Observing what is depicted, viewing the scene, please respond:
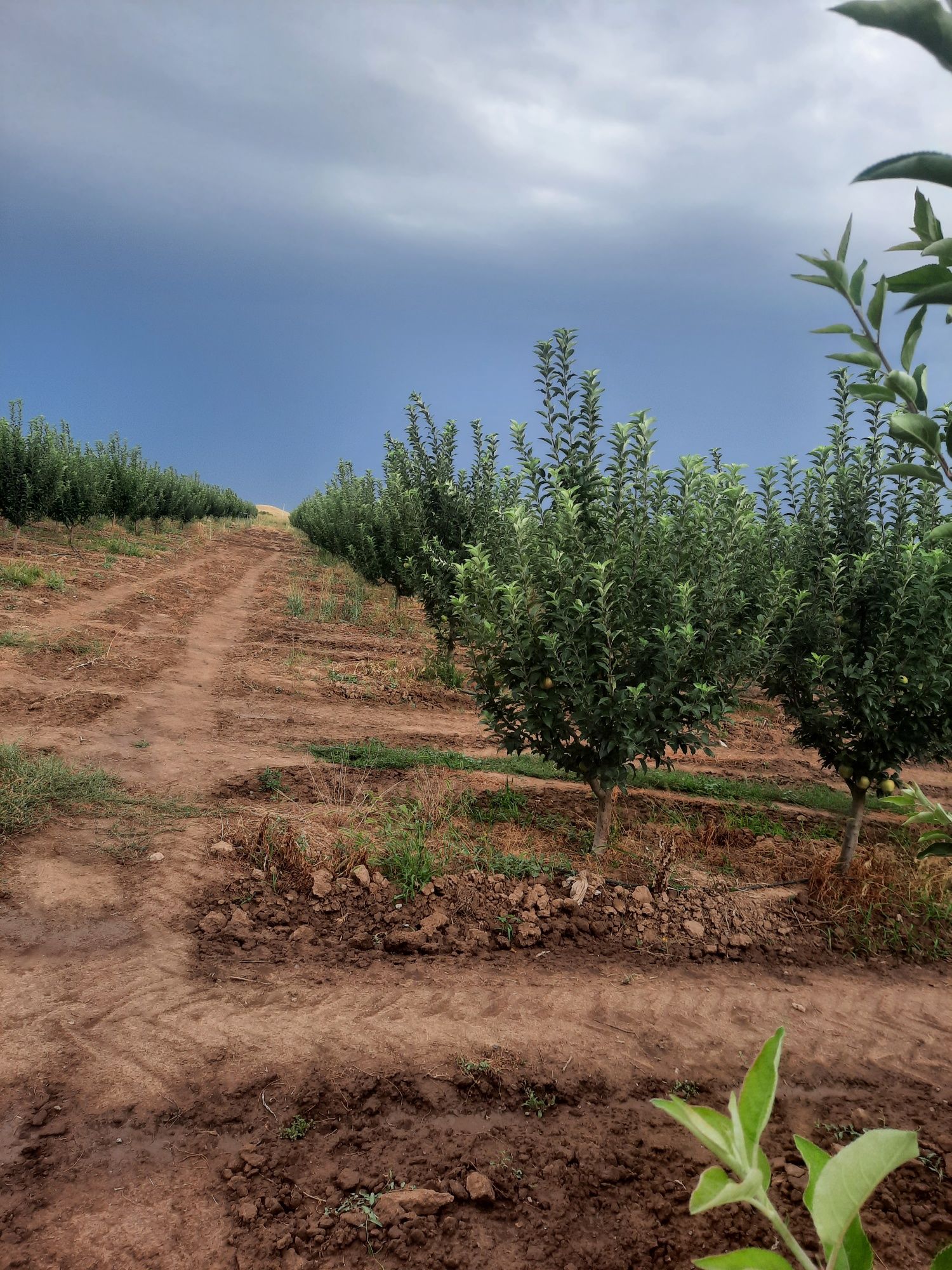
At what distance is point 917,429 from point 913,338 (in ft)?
0.61

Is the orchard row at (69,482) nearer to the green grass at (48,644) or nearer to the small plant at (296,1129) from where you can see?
the green grass at (48,644)

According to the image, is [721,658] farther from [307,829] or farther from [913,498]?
[307,829]

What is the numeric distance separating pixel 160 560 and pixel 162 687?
1484 cm

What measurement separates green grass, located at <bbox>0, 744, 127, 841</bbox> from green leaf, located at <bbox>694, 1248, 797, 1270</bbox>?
6138 mm

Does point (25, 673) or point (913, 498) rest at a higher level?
point (913, 498)

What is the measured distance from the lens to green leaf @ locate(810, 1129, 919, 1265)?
939 mm

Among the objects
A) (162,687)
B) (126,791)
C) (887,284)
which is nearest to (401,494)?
(162,687)

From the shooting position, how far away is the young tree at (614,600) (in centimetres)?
522

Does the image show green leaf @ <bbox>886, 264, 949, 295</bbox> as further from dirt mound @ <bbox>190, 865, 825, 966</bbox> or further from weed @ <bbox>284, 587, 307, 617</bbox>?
weed @ <bbox>284, 587, 307, 617</bbox>

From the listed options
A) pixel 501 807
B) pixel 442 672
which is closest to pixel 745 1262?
pixel 501 807

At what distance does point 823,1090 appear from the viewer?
376cm

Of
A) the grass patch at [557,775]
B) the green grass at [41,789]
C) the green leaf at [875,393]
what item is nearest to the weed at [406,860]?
the grass patch at [557,775]

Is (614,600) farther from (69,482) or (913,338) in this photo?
(69,482)

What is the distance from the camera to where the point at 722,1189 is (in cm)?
89
